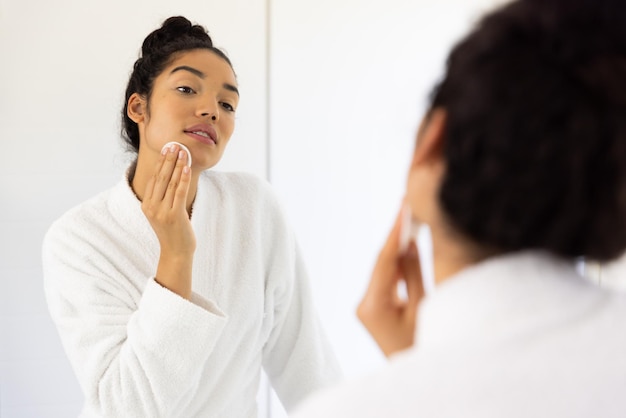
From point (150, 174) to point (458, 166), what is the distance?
78 centimetres

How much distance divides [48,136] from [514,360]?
1152mm

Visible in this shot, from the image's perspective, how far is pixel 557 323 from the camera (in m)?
0.50

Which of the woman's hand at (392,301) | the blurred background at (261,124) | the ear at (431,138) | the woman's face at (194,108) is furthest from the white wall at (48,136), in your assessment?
the ear at (431,138)

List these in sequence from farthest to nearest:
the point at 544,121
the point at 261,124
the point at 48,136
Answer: the point at 261,124 < the point at 48,136 < the point at 544,121

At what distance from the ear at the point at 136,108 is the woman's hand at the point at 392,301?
0.67m

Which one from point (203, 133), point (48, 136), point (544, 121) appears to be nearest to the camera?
point (544, 121)

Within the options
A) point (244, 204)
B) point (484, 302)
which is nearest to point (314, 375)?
point (244, 204)

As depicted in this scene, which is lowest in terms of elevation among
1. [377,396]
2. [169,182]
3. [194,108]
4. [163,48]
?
[377,396]

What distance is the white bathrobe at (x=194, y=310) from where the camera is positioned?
1062mm

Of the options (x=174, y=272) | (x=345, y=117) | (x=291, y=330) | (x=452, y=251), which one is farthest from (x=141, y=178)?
(x=452, y=251)

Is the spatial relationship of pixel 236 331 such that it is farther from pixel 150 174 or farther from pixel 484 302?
pixel 484 302

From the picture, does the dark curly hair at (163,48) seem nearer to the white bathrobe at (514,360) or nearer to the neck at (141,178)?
the neck at (141,178)

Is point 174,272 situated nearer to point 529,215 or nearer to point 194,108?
point 194,108

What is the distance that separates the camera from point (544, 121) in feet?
1.57
